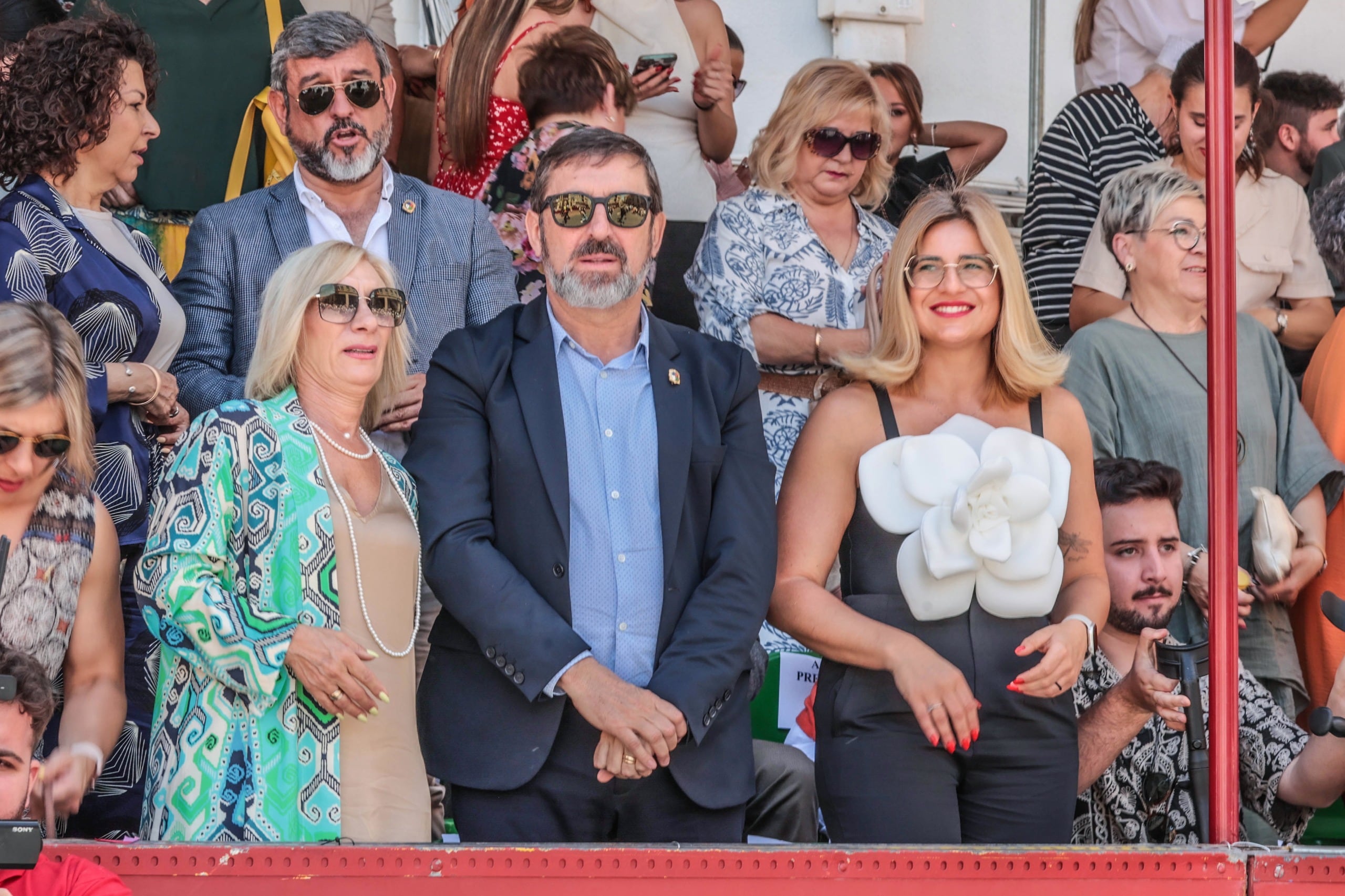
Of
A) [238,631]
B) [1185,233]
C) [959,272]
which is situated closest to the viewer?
[238,631]

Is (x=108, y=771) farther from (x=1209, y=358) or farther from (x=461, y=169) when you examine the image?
(x=1209, y=358)

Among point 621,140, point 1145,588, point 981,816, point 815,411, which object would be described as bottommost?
point 981,816

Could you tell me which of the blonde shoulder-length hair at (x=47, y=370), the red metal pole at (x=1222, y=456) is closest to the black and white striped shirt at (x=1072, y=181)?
the red metal pole at (x=1222, y=456)

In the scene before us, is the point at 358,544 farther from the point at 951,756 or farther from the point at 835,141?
the point at 835,141

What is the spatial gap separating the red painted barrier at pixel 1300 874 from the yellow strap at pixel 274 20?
127 inches

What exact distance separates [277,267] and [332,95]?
1.65 ft

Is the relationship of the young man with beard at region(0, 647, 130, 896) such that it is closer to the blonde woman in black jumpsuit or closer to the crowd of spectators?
the crowd of spectators

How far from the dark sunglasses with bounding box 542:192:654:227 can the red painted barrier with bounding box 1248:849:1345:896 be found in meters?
1.60

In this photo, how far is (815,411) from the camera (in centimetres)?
316

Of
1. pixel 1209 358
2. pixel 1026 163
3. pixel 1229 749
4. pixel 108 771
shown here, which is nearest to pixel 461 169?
pixel 108 771

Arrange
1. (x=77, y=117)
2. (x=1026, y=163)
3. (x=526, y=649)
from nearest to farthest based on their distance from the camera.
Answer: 1. (x=526, y=649)
2. (x=77, y=117)
3. (x=1026, y=163)

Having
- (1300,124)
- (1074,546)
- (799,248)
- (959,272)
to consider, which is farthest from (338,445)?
(1300,124)

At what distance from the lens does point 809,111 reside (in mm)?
4410

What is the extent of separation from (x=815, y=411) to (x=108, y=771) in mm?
1560
